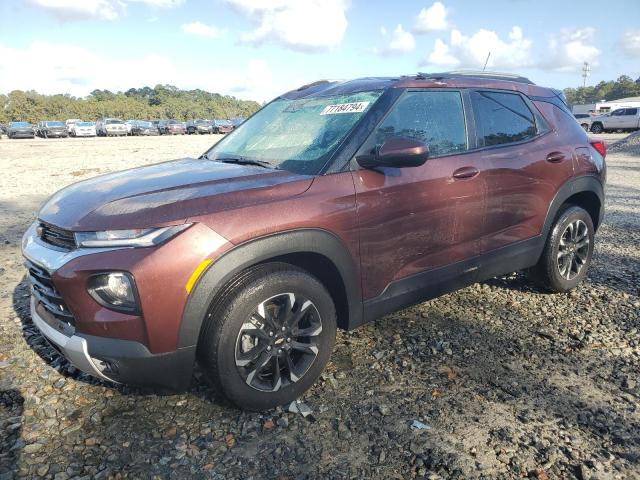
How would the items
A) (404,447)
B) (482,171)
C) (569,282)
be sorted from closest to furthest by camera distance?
(404,447)
(482,171)
(569,282)

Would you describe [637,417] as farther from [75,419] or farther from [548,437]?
[75,419]

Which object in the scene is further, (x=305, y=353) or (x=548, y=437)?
(x=305, y=353)

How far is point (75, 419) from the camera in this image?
2670mm

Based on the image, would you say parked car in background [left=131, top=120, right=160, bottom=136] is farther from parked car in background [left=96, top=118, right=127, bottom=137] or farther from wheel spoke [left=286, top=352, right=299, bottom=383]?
wheel spoke [left=286, top=352, right=299, bottom=383]

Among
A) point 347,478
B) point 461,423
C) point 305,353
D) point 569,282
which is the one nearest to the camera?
point 347,478

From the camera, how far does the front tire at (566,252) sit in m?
4.11

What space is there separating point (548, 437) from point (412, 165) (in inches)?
63.6

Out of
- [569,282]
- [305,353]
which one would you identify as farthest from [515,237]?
[305,353]

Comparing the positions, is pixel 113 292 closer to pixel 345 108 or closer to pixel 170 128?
pixel 345 108

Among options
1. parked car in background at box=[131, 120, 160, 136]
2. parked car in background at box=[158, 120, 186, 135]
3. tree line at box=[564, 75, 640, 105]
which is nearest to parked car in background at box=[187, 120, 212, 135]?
parked car in background at box=[158, 120, 186, 135]

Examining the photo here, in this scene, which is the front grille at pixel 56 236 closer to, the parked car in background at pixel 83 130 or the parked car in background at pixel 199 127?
the parked car in background at pixel 83 130

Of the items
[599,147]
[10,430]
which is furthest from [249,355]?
[599,147]

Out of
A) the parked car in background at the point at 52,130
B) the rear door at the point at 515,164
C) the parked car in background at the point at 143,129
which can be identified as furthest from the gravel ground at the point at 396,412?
the parked car in background at the point at 143,129

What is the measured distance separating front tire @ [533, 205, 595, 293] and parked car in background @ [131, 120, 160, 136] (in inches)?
1873
